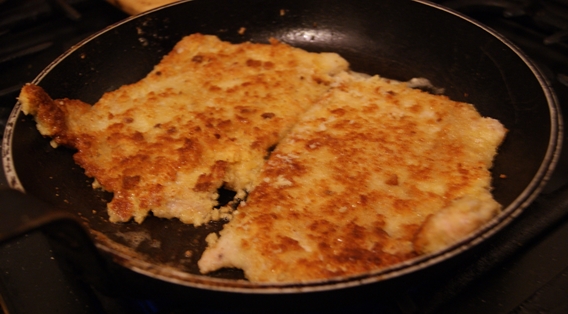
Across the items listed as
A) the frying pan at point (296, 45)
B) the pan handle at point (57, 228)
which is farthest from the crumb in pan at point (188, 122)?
the pan handle at point (57, 228)

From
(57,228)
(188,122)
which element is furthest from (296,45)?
(57,228)

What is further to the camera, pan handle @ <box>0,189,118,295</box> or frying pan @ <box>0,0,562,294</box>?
frying pan @ <box>0,0,562,294</box>

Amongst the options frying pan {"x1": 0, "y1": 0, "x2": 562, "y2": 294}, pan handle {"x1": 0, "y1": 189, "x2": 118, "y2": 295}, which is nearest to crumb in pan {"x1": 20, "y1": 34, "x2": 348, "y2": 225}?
frying pan {"x1": 0, "y1": 0, "x2": 562, "y2": 294}

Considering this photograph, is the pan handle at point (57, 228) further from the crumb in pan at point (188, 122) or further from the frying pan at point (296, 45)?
the crumb in pan at point (188, 122)

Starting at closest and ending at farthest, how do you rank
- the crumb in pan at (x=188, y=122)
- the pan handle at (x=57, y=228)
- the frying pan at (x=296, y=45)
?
the pan handle at (x=57, y=228)
the frying pan at (x=296, y=45)
the crumb in pan at (x=188, y=122)

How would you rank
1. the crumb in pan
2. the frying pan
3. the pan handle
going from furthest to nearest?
1. the crumb in pan
2. the frying pan
3. the pan handle

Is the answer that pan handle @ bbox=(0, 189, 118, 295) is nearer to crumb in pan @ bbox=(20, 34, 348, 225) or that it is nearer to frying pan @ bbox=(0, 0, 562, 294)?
frying pan @ bbox=(0, 0, 562, 294)

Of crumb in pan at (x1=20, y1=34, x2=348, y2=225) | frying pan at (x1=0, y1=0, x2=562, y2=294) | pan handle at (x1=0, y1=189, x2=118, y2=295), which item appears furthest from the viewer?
crumb in pan at (x1=20, y1=34, x2=348, y2=225)

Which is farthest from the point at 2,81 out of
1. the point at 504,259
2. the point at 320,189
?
the point at 504,259
